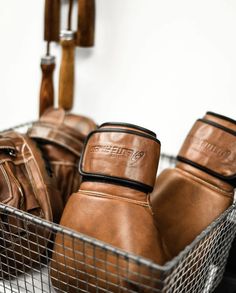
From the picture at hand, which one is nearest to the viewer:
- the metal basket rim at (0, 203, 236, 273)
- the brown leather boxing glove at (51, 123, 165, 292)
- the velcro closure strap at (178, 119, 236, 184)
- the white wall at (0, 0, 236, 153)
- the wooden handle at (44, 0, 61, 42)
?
the metal basket rim at (0, 203, 236, 273)

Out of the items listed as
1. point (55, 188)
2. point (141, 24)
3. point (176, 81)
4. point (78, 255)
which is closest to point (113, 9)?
point (141, 24)

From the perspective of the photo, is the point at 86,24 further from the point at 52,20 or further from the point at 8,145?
the point at 8,145

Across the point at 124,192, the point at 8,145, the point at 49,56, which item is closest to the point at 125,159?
the point at 124,192

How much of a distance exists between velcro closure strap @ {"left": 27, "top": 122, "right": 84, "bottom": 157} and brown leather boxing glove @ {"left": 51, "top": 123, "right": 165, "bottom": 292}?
0.70 feet

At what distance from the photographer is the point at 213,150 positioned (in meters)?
0.79

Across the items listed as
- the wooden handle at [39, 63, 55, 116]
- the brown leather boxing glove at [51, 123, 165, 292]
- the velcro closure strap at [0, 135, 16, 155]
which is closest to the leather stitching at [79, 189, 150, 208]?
the brown leather boxing glove at [51, 123, 165, 292]

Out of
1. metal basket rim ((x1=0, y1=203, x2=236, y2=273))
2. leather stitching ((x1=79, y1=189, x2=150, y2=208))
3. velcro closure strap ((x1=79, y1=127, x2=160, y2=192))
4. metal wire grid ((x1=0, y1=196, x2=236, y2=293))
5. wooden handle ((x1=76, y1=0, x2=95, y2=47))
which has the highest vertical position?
wooden handle ((x1=76, y1=0, x2=95, y2=47))

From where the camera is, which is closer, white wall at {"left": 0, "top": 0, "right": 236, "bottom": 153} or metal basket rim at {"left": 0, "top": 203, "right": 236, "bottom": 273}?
metal basket rim at {"left": 0, "top": 203, "right": 236, "bottom": 273}

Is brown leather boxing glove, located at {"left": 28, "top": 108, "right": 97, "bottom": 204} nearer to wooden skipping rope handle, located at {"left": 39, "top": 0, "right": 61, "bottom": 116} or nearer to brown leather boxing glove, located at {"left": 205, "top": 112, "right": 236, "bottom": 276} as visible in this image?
wooden skipping rope handle, located at {"left": 39, "top": 0, "right": 61, "bottom": 116}

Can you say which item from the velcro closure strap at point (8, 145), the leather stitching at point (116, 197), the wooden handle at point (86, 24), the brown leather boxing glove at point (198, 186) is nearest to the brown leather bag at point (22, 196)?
the velcro closure strap at point (8, 145)

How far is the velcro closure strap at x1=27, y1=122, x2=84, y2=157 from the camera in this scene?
3.15ft

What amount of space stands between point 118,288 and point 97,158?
221mm

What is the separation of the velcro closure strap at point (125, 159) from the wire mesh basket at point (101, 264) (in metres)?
0.12

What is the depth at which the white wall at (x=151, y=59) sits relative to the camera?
956 mm
